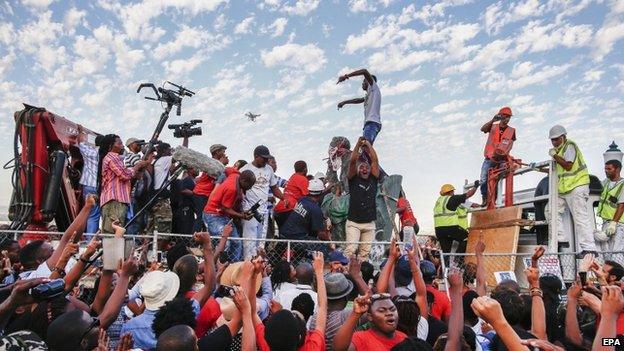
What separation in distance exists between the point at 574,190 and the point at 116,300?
655 cm

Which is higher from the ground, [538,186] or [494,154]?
[494,154]

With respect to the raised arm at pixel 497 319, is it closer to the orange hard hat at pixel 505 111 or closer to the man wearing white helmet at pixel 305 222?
the man wearing white helmet at pixel 305 222

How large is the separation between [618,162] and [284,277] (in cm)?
629

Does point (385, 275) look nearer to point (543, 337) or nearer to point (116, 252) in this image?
point (543, 337)

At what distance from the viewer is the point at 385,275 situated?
4219mm

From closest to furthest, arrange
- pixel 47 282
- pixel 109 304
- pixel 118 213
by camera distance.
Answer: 1. pixel 47 282
2. pixel 109 304
3. pixel 118 213

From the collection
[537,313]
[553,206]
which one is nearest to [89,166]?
[537,313]

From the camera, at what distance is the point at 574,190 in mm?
7250

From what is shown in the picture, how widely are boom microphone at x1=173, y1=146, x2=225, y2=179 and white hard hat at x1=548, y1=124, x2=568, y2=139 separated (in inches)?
209

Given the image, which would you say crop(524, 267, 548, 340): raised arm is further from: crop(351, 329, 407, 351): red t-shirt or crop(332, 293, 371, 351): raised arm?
crop(332, 293, 371, 351): raised arm

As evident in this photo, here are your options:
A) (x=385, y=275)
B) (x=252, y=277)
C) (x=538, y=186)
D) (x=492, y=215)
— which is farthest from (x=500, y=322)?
(x=538, y=186)

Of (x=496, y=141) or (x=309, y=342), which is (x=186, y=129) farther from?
(x=309, y=342)

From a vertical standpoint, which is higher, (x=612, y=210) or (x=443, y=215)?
(x=612, y=210)

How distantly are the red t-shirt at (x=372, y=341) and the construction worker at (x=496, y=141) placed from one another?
20.5 feet
